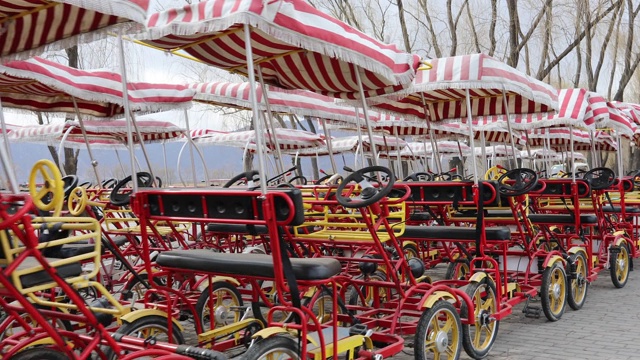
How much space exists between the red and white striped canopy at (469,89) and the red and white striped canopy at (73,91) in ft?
8.80

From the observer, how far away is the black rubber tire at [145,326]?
4.51 metres

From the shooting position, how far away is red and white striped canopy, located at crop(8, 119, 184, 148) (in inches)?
463

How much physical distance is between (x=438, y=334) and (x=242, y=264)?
1711mm

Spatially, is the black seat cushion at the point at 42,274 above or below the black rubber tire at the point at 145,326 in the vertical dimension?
above

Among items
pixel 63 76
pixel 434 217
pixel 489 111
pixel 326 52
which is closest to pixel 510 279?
pixel 434 217

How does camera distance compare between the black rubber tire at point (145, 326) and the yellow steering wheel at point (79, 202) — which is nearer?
the black rubber tire at point (145, 326)

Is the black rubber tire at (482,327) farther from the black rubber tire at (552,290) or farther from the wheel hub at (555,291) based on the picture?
the wheel hub at (555,291)

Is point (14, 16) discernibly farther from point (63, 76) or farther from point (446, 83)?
point (446, 83)

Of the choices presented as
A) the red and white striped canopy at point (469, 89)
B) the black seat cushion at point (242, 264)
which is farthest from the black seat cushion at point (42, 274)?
the red and white striped canopy at point (469, 89)

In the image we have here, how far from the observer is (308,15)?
182 inches

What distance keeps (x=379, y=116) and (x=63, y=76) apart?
5.58 metres

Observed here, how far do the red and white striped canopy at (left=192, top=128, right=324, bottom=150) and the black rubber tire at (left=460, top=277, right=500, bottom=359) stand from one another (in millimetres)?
9294

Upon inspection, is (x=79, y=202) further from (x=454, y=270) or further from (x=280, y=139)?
(x=280, y=139)

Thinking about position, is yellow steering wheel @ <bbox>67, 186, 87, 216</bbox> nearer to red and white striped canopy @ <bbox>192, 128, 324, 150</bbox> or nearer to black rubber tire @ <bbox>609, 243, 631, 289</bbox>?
black rubber tire @ <bbox>609, 243, 631, 289</bbox>
